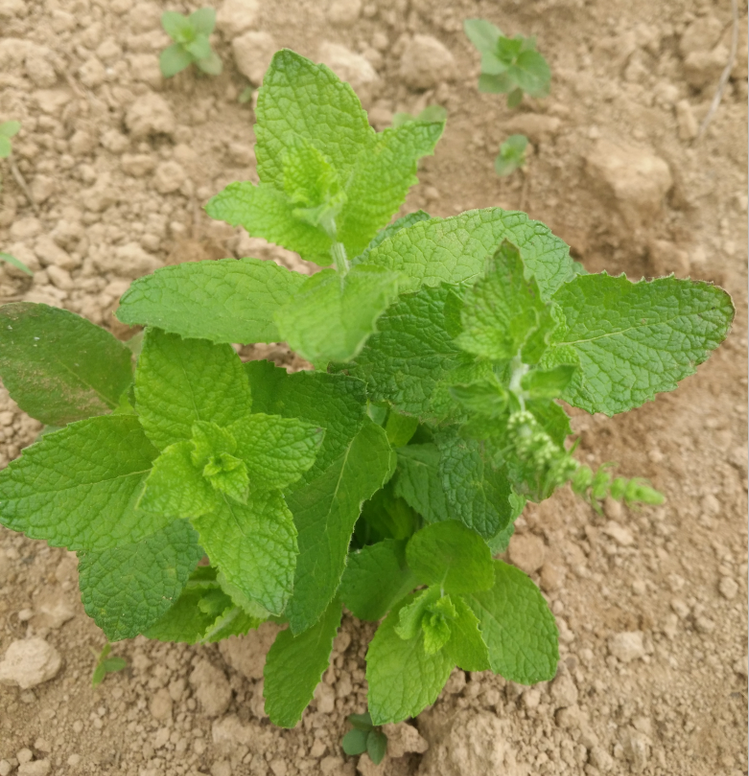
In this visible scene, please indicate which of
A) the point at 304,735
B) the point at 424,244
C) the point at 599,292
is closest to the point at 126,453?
the point at 424,244

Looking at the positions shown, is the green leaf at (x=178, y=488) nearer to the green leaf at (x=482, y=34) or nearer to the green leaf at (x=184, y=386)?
the green leaf at (x=184, y=386)

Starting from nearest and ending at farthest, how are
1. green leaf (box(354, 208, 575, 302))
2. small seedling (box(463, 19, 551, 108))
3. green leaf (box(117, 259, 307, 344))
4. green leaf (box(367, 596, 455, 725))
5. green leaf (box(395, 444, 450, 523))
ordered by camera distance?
green leaf (box(117, 259, 307, 344)) < green leaf (box(354, 208, 575, 302)) < green leaf (box(367, 596, 455, 725)) < green leaf (box(395, 444, 450, 523)) < small seedling (box(463, 19, 551, 108))

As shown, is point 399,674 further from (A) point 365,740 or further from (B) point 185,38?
(B) point 185,38

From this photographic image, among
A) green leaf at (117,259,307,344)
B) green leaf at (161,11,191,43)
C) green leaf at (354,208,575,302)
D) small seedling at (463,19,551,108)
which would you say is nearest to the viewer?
green leaf at (117,259,307,344)

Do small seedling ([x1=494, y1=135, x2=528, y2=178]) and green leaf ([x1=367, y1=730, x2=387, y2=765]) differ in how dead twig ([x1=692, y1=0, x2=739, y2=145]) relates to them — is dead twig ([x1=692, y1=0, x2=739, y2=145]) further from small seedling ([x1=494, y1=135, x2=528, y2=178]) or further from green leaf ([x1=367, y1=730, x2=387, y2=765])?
green leaf ([x1=367, y1=730, x2=387, y2=765])

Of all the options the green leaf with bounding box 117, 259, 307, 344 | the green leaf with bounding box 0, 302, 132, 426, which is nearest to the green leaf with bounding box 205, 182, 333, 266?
the green leaf with bounding box 117, 259, 307, 344

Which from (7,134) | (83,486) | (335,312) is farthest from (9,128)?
(335,312)

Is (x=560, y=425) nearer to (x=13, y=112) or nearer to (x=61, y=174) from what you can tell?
(x=61, y=174)
